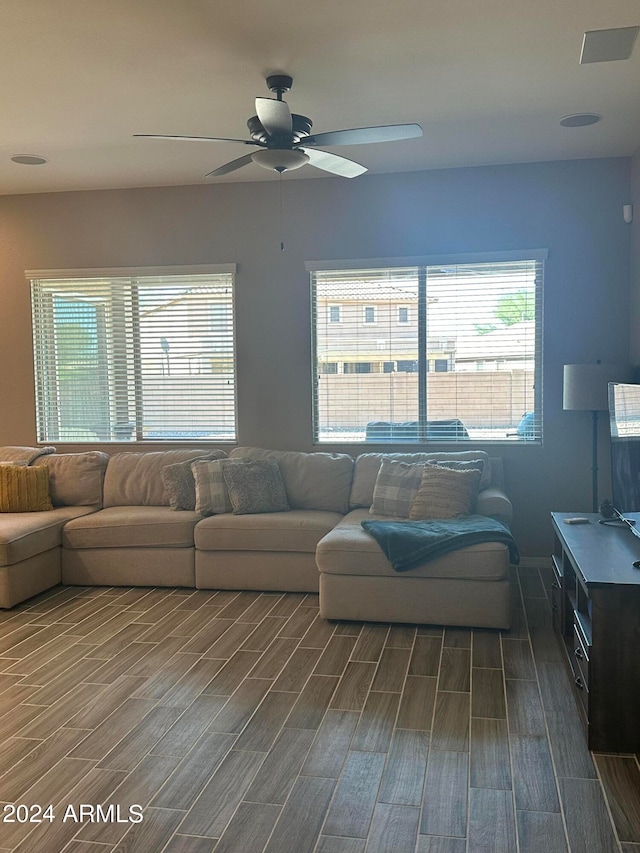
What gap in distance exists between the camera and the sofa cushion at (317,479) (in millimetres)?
5156

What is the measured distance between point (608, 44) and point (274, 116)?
1.59 meters

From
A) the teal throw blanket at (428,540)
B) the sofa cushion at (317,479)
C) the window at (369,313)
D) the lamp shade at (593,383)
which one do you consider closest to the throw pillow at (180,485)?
the sofa cushion at (317,479)

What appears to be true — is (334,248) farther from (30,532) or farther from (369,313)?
(30,532)

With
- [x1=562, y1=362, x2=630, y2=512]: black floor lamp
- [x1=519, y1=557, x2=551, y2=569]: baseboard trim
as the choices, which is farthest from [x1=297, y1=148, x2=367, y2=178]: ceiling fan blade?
[x1=519, y1=557, x2=551, y2=569]: baseboard trim

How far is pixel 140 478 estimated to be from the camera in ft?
18.0

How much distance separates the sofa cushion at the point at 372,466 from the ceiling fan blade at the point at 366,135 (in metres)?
2.38

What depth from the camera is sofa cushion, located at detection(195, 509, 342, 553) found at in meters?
4.68

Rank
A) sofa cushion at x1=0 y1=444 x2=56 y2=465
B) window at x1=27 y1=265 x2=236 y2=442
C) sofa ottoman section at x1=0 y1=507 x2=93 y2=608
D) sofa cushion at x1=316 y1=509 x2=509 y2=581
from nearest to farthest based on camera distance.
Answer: sofa cushion at x1=316 y1=509 x2=509 y2=581 < sofa ottoman section at x1=0 y1=507 x2=93 y2=608 < sofa cushion at x1=0 y1=444 x2=56 y2=465 < window at x1=27 y1=265 x2=236 y2=442

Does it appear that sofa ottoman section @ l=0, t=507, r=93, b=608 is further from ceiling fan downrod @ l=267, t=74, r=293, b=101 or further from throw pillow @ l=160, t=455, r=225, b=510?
ceiling fan downrod @ l=267, t=74, r=293, b=101

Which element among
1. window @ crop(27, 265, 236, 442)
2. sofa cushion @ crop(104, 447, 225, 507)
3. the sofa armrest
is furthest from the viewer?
window @ crop(27, 265, 236, 442)

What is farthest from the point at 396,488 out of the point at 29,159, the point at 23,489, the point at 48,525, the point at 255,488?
the point at 29,159

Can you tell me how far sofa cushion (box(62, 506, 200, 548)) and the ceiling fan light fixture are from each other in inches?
100.0

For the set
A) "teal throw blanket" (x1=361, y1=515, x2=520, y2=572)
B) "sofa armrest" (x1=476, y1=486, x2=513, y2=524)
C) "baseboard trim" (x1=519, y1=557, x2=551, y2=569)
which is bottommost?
"baseboard trim" (x1=519, y1=557, x2=551, y2=569)

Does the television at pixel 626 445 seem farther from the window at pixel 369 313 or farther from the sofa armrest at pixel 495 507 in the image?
the window at pixel 369 313
